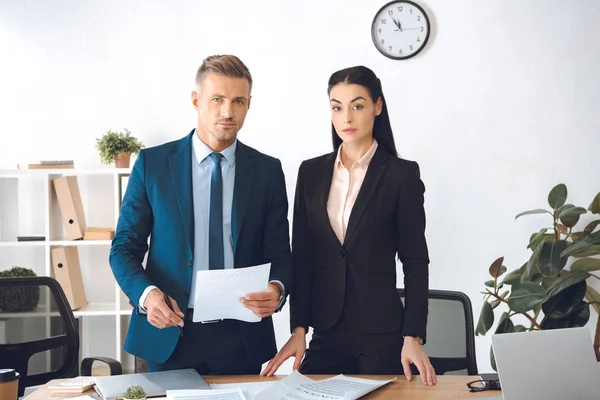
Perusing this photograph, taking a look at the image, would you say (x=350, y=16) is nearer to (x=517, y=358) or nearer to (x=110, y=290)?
(x=110, y=290)

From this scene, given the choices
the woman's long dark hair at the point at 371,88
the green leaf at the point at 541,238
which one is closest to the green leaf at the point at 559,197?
the green leaf at the point at 541,238

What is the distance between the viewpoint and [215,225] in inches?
77.0

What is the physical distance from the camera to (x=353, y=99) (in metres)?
2.00

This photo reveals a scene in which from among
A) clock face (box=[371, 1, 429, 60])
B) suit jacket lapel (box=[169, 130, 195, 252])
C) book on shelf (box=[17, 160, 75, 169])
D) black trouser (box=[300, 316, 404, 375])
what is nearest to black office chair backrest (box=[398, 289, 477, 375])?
black trouser (box=[300, 316, 404, 375])

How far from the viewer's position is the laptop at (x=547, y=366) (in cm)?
139

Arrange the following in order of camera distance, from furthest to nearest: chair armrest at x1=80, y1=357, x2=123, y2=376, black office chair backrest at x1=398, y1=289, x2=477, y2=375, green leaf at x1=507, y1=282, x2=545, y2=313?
green leaf at x1=507, y1=282, x2=545, y2=313, chair armrest at x1=80, y1=357, x2=123, y2=376, black office chair backrest at x1=398, y1=289, x2=477, y2=375

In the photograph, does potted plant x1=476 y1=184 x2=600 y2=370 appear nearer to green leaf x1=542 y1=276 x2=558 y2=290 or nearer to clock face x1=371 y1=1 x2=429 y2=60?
green leaf x1=542 y1=276 x2=558 y2=290

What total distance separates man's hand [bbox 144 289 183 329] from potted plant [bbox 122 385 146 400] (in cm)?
18

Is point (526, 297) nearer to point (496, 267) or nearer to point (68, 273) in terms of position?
point (496, 267)

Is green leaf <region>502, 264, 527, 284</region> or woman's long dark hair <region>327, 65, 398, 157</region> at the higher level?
woman's long dark hair <region>327, 65, 398, 157</region>

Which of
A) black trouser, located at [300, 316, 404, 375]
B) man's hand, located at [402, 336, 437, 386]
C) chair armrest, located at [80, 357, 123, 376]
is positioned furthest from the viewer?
chair armrest, located at [80, 357, 123, 376]

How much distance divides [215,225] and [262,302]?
30 cm

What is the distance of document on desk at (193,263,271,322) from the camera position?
67.9 inches

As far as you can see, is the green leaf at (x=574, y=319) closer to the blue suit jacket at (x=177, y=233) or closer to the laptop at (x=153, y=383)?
the blue suit jacket at (x=177, y=233)
